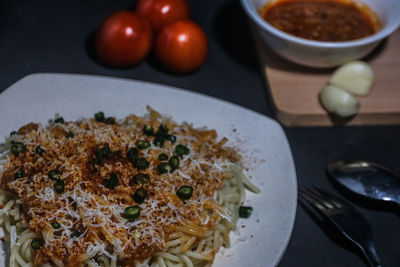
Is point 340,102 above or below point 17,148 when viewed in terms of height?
below

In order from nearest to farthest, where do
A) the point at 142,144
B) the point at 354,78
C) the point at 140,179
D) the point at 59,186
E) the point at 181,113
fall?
the point at 59,186
the point at 140,179
the point at 142,144
the point at 181,113
the point at 354,78

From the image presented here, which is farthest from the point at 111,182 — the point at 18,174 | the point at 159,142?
the point at 18,174

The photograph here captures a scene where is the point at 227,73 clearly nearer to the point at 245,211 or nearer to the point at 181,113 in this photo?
the point at 181,113

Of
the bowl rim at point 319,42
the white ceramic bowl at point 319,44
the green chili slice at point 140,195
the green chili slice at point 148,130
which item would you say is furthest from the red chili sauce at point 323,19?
the green chili slice at point 140,195

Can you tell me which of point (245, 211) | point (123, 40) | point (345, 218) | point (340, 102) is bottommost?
point (345, 218)

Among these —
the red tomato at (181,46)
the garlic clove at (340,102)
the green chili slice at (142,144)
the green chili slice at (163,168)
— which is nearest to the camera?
the green chili slice at (163,168)

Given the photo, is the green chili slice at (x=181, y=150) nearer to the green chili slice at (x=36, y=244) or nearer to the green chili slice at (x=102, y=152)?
the green chili slice at (x=102, y=152)
